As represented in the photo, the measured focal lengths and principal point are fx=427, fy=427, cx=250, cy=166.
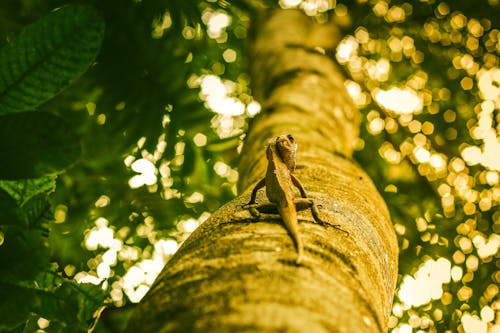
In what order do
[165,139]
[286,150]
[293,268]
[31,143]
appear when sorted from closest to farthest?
[31,143], [293,268], [286,150], [165,139]

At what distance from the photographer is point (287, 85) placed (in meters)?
3.06

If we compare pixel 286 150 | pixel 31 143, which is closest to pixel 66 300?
pixel 31 143

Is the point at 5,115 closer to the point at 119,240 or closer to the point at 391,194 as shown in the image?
the point at 119,240

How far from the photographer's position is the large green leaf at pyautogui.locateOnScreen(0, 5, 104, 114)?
36.3 inches

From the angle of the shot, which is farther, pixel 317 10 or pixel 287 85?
pixel 317 10

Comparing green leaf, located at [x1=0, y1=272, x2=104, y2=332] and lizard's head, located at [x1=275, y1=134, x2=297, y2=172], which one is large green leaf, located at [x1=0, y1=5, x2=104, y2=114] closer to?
green leaf, located at [x1=0, y1=272, x2=104, y2=332]

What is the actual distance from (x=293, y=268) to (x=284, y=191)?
585 millimetres

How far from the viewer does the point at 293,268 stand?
1.01 m

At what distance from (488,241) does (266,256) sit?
3.80 m

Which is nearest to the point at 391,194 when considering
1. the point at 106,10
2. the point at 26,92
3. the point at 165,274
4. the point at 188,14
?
the point at 188,14

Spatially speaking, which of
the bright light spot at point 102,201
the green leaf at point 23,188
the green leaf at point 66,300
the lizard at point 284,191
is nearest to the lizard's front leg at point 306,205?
the lizard at point 284,191

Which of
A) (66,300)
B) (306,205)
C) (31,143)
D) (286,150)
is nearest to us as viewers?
(31,143)

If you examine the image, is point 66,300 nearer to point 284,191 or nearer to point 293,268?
point 293,268

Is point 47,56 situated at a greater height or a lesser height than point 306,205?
greater
